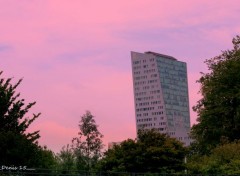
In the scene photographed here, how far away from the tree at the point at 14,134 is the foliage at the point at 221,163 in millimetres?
15408

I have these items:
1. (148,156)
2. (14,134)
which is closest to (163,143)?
(148,156)

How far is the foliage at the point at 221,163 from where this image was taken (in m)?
44.9

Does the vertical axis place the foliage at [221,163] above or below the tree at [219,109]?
below

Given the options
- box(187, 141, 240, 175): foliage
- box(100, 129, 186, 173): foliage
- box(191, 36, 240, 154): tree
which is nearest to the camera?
Answer: box(100, 129, 186, 173): foliage

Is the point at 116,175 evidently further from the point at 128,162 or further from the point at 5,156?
the point at 5,156

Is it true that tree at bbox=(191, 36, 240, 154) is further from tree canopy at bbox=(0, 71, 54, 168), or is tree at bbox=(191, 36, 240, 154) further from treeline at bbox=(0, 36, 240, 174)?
tree canopy at bbox=(0, 71, 54, 168)

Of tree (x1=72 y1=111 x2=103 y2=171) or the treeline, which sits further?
tree (x1=72 y1=111 x2=103 y2=171)

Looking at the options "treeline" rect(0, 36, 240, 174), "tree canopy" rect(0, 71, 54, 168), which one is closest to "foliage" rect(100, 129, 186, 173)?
"treeline" rect(0, 36, 240, 174)

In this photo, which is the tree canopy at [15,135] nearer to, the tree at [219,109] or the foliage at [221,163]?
the foliage at [221,163]

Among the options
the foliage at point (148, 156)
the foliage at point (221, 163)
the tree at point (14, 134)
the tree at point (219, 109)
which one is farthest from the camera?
the tree at point (219, 109)

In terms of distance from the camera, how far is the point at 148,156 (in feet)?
143

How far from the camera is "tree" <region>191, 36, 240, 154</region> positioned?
2442 inches

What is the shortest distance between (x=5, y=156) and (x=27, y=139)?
1650mm

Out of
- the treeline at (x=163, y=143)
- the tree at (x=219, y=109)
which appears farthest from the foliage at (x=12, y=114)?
the tree at (x=219, y=109)
